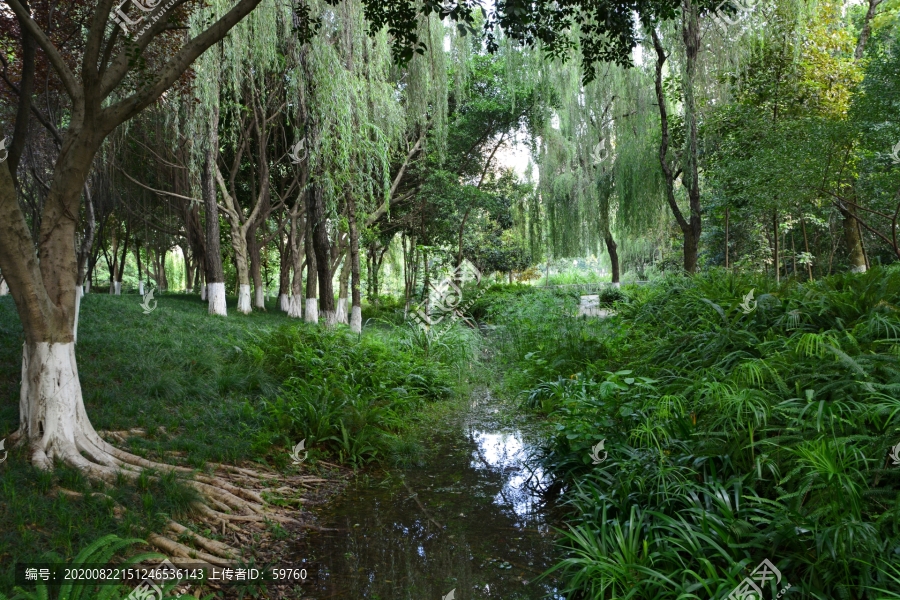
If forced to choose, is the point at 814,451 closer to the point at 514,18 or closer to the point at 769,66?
the point at 514,18

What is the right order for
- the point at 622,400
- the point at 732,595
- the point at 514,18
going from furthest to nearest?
the point at 622,400, the point at 514,18, the point at 732,595

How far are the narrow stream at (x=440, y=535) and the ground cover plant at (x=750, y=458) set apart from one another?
318mm

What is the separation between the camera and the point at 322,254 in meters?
10.9

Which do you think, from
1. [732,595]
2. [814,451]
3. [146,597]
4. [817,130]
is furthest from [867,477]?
[817,130]

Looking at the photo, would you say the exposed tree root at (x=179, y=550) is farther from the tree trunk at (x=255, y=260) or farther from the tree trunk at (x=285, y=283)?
the tree trunk at (x=285, y=283)

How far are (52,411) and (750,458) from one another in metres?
4.81

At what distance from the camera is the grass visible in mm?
3342

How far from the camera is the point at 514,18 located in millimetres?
4055

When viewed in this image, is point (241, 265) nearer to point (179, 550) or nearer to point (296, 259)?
point (296, 259)

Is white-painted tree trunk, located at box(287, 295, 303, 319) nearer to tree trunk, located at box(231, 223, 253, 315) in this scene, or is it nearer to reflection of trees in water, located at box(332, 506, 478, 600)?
tree trunk, located at box(231, 223, 253, 315)

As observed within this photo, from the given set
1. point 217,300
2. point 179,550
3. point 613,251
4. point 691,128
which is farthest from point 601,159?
point 179,550

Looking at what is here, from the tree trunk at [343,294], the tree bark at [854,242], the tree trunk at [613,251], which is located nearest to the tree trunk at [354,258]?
the tree trunk at [343,294]

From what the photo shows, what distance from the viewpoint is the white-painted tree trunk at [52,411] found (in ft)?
12.8

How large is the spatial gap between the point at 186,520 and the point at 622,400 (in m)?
3.37
